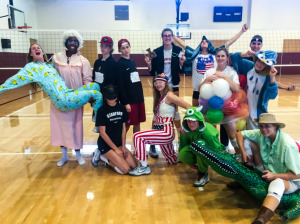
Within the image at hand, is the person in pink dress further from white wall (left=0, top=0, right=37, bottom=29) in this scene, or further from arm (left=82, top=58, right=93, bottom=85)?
white wall (left=0, top=0, right=37, bottom=29)

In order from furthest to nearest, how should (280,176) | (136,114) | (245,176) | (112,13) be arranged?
(112,13)
(136,114)
(245,176)
(280,176)

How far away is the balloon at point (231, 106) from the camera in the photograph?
278 cm

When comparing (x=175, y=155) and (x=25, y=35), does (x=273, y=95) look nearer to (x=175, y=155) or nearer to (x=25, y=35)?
(x=175, y=155)

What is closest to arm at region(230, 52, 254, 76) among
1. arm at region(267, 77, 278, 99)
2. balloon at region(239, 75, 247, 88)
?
balloon at region(239, 75, 247, 88)

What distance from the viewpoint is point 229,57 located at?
352cm

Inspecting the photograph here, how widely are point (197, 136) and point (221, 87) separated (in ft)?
2.20

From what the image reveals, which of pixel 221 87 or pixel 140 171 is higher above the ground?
pixel 221 87

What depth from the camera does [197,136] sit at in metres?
3.04

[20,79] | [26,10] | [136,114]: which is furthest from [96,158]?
[26,10]

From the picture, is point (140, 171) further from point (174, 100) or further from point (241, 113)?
point (241, 113)

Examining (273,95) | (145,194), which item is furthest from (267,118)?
(145,194)

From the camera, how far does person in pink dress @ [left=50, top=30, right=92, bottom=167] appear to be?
141 inches

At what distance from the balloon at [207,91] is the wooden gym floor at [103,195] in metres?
1.13

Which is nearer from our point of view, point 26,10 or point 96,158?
point 96,158
